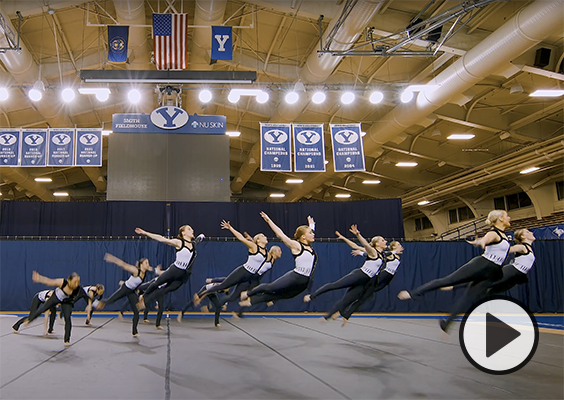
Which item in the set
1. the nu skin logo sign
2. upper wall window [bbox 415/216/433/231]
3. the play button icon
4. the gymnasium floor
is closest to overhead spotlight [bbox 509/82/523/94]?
the gymnasium floor

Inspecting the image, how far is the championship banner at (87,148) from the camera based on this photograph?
13.0 meters

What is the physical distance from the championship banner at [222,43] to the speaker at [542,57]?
28.0ft

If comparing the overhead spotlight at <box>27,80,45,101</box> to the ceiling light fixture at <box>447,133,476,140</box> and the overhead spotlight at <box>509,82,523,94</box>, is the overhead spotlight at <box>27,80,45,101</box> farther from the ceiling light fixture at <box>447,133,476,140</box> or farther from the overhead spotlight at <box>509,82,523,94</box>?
the ceiling light fixture at <box>447,133,476,140</box>

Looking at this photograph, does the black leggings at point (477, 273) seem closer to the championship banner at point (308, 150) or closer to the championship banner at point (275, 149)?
the championship banner at point (308, 150)

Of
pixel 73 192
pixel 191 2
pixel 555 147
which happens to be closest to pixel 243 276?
pixel 191 2

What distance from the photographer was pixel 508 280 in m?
6.07

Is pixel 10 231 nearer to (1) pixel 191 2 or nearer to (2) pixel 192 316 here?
(2) pixel 192 316

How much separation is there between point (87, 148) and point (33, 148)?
1539 millimetres

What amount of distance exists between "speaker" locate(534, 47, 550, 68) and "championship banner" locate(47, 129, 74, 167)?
1377 centimetres

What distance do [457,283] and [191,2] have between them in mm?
11657

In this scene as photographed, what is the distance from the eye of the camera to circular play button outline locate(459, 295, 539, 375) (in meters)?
4.41

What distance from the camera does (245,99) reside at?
58.5 ft

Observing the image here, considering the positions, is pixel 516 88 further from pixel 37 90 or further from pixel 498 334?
pixel 37 90

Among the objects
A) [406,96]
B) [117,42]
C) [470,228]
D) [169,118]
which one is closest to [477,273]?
[406,96]
